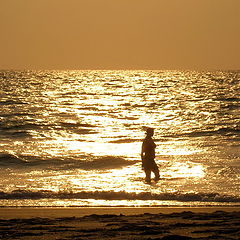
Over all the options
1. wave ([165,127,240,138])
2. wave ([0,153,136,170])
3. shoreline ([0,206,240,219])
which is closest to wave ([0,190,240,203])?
shoreline ([0,206,240,219])

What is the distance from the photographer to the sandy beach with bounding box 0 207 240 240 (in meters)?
8.84

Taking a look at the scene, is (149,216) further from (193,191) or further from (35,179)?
(35,179)

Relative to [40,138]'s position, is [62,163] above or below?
below

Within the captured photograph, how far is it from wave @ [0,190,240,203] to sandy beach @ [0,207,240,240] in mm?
2450

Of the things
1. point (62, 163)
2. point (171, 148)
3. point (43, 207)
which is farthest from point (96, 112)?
point (43, 207)

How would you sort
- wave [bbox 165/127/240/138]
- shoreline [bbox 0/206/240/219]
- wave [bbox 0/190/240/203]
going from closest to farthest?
1. shoreline [bbox 0/206/240/219]
2. wave [bbox 0/190/240/203]
3. wave [bbox 165/127/240/138]

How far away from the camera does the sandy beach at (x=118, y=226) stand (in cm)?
884

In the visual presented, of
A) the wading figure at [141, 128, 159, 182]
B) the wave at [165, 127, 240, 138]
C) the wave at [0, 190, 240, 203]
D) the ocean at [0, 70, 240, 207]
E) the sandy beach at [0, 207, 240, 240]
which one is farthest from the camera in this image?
the wave at [165, 127, 240, 138]

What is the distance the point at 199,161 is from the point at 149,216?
35.6 ft

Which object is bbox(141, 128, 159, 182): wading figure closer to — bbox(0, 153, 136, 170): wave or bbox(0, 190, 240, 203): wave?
bbox(0, 190, 240, 203): wave

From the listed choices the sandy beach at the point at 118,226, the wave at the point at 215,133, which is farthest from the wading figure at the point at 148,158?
the wave at the point at 215,133

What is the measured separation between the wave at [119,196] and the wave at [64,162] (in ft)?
20.2

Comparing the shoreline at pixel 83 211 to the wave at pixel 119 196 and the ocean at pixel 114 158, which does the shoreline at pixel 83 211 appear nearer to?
the ocean at pixel 114 158

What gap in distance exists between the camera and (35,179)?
58.3 ft
